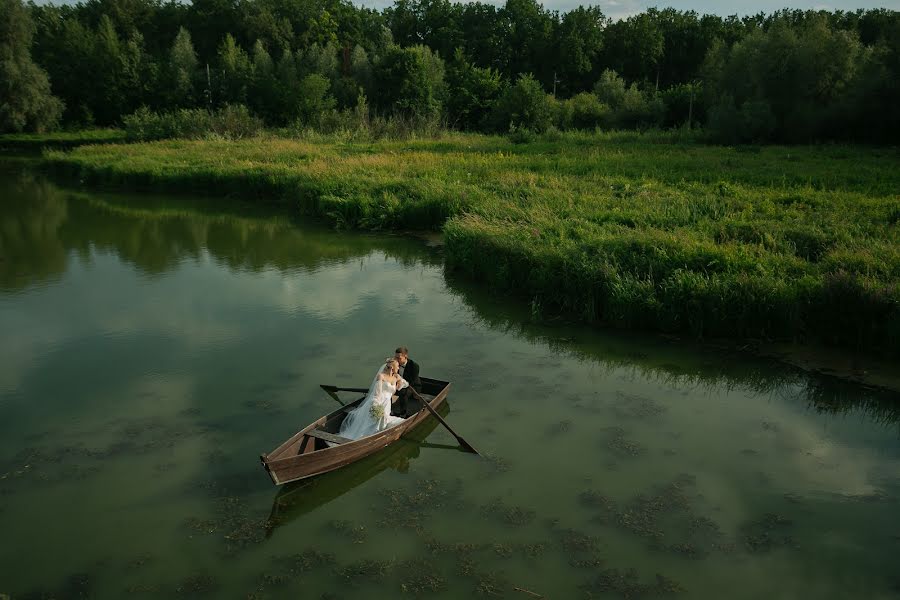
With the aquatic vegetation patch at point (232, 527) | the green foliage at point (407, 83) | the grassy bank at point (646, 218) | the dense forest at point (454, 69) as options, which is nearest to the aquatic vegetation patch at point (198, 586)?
the aquatic vegetation patch at point (232, 527)

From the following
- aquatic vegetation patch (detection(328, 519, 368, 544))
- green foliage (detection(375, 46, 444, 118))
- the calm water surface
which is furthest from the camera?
green foliage (detection(375, 46, 444, 118))

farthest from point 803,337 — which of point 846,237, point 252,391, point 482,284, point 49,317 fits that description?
point 49,317

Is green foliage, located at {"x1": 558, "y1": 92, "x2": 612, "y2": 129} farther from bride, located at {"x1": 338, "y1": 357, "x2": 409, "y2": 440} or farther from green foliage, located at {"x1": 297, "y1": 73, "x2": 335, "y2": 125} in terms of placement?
bride, located at {"x1": 338, "y1": 357, "x2": 409, "y2": 440}

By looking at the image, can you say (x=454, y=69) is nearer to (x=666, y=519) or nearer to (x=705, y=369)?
(x=705, y=369)

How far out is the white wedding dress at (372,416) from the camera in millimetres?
8586

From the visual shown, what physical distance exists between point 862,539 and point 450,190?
52.3ft

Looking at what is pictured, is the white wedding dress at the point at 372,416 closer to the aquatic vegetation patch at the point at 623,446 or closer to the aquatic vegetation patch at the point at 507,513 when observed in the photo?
the aquatic vegetation patch at the point at 507,513

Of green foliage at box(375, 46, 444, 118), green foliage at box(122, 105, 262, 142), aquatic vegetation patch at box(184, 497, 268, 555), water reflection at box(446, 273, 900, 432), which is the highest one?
green foliage at box(375, 46, 444, 118)

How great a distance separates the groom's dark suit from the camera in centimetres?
934

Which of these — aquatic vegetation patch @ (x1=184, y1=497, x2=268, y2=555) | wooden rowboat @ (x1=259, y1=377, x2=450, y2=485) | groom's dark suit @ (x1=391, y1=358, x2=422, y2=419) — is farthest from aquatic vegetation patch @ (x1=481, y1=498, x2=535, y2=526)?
aquatic vegetation patch @ (x1=184, y1=497, x2=268, y2=555)

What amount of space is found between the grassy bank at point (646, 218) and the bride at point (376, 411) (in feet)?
17.0

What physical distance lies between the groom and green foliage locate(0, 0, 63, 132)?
46.2 meters

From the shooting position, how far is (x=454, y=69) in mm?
52156

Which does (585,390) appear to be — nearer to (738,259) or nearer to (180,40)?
(738,259)
